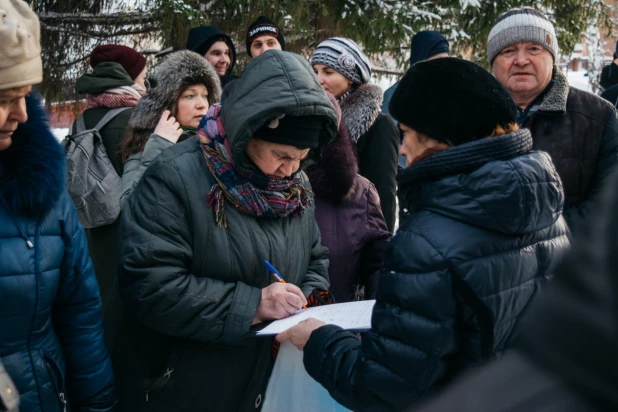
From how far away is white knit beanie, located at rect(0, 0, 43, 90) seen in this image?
5.83ft

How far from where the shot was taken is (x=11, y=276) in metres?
1.82

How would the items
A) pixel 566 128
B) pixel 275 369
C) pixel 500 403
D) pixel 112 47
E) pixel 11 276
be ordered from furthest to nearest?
pixel 112 47, pixel 566 128, pixel 275 369, pixel 11 276, pixel 500 403

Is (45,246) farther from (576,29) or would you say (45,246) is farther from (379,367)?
(576,29)

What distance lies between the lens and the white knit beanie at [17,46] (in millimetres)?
1778

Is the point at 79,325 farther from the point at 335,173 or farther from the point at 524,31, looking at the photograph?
the point at 524,31

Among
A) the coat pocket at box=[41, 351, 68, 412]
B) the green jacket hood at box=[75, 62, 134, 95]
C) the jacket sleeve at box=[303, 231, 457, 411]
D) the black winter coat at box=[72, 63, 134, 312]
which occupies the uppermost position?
the jacket sleeve at box=[303, 231, 457, 411]

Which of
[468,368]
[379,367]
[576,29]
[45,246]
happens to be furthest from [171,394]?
[576,29]

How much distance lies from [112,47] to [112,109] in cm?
84

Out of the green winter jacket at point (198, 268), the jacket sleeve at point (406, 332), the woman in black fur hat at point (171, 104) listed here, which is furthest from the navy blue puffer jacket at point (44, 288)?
the woman in black fur hat at point (171, 104)

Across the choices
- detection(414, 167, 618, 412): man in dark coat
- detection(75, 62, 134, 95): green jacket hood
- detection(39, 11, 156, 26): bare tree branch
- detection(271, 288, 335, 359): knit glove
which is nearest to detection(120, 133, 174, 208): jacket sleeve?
detection(75, 62, 134, 95): green jacket hood

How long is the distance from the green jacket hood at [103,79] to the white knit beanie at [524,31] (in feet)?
7.35

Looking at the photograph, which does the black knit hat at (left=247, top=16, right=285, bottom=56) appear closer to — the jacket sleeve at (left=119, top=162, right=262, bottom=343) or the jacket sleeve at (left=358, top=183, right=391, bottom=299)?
the jacket sleeve at (left=358, top=183, right=391, bottom=299)

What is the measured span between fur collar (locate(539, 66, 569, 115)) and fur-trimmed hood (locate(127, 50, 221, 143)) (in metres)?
1.80

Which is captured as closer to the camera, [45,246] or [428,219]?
[428,219]
